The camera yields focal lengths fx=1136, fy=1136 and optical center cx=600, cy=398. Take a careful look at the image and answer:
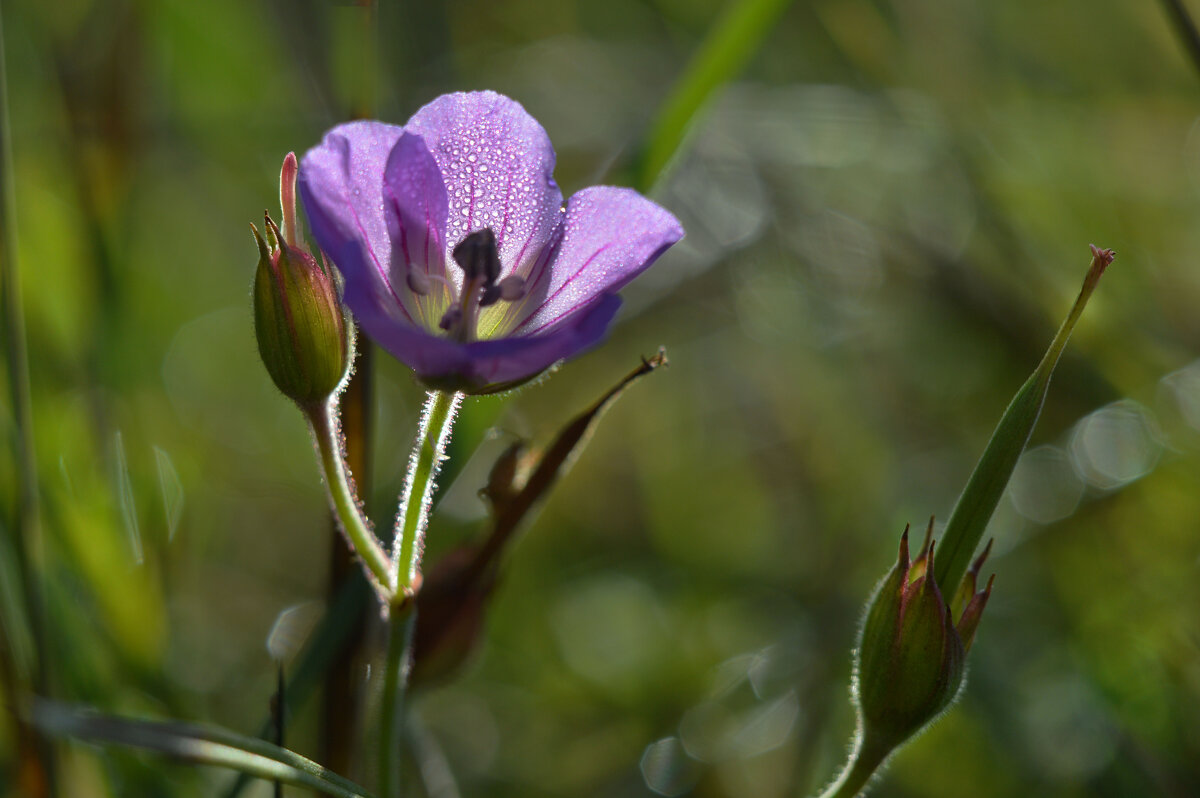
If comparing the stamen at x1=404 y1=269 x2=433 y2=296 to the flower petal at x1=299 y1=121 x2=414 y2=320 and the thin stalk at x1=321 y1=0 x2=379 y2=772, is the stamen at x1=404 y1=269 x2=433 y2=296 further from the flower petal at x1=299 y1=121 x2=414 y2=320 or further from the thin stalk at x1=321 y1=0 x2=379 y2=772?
the thin stalk at x1=321 y1=0 x2=379 y2=772

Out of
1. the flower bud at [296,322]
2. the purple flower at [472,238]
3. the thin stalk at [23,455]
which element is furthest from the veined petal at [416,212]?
the thin stalk at [23,455]

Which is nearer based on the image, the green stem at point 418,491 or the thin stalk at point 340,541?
the green stem at point 418,491

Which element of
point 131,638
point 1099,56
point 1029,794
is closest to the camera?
point 131,638

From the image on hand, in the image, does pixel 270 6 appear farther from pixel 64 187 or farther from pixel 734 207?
pixel 734 207

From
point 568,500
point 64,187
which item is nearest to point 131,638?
point 568,500

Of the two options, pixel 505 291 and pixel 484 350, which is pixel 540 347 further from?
pixel 505 291

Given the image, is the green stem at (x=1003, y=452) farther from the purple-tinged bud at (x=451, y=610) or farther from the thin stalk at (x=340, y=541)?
the thin stalk at (x=340, y=541)

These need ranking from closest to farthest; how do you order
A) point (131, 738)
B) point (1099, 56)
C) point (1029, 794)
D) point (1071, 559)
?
point (131, 738) < point (1029, 794) < point (1071, 559) < point (1099, 56)
